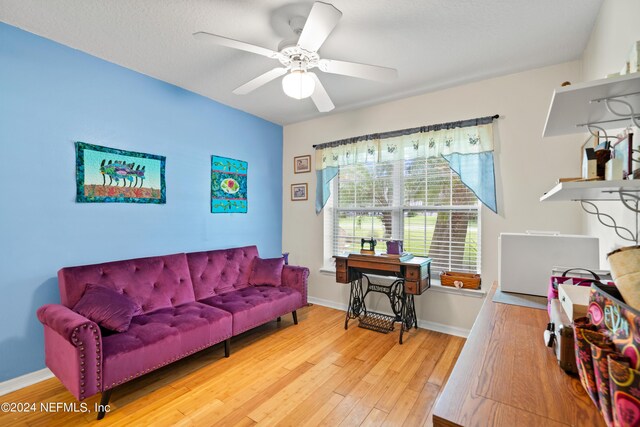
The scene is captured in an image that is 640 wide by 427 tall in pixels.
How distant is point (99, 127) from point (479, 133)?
11.6ft

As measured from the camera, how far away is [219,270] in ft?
10.5

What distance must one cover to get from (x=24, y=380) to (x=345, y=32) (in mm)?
3478

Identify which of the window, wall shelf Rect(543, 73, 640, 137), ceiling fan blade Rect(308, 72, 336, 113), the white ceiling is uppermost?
the white ceiling

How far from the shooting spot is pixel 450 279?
3.06 m

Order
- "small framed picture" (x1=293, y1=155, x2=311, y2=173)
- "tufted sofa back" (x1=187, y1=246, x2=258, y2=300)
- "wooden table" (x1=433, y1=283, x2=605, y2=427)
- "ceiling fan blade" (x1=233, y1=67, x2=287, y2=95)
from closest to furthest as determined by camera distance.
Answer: "wooden table" (x1=433, y1=283, x2=605, y2=427) → "ceiling fan blade" (x1=233, y1=67, x2=287, y2=95) → "tufted sofa back" (x1=187, y1=246, x2=258, y2=300) → "small framed picture" (x1=293, y1=155, x2=311, y2=173)

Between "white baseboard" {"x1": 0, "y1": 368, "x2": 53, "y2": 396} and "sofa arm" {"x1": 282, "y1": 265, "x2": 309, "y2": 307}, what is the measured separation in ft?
6.88

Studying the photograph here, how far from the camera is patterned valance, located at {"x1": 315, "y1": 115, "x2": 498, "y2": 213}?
113 inches

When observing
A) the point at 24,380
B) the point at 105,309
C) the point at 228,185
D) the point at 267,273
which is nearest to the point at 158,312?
the point at 105,309

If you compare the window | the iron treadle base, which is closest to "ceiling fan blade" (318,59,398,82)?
the window

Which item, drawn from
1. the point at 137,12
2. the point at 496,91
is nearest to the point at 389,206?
the point at 496,91

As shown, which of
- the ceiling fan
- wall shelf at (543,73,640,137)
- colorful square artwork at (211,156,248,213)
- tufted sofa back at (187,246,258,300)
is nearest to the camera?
wall shelf at (543,73,640,137)

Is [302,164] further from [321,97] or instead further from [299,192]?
[321,97]

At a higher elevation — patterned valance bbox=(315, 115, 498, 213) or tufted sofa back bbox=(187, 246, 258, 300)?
patterned valance bbox=(315, 115, 498, 213)

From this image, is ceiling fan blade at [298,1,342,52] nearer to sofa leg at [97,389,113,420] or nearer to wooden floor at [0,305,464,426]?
wooden floor at [0,305,464,426]
